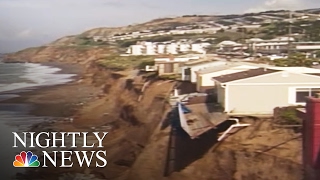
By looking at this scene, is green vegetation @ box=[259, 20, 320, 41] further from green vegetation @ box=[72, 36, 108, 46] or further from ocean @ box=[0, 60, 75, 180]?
ocean @ box=[0, 60, 75, 180]

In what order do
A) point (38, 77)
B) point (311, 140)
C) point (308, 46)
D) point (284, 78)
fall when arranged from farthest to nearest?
point (38, 77) → point (308, 46) → point (284, 78) → point (311, 140)

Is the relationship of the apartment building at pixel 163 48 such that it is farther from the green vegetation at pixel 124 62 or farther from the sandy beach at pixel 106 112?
the sandy beach at pixel 106 112

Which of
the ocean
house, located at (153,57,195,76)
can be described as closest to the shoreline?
the ocean

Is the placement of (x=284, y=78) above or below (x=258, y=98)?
above

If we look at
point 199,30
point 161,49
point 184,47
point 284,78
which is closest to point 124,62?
point 161,49

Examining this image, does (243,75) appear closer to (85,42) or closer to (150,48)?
(150,48)

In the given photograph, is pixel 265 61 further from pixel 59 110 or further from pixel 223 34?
pixel 59 110

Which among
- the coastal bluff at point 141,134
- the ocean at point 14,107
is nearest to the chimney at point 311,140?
the coastal bluff at point 141,134
